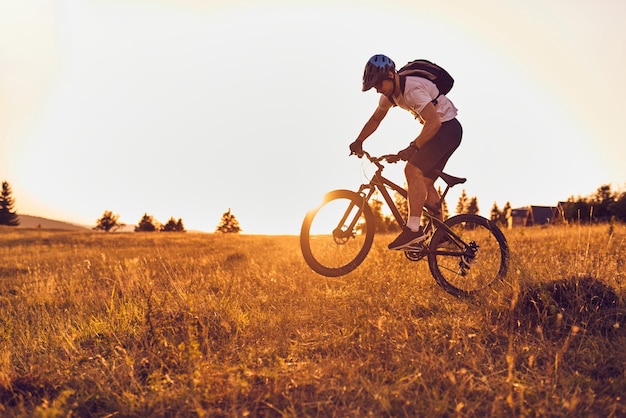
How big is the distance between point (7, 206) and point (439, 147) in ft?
350

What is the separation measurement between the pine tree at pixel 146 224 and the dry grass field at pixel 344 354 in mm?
86356

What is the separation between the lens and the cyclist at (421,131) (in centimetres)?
570

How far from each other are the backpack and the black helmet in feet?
0.81

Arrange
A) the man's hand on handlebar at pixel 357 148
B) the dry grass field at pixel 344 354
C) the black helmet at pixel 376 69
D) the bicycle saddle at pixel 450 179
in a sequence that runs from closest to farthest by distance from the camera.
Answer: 1. the dry grass field at pixel 344 354
2. the black helmet at pixel 376 69
3. the bicycle saddle at pixel 450 179
4. the man's hand on handlebar at pixel 357 148

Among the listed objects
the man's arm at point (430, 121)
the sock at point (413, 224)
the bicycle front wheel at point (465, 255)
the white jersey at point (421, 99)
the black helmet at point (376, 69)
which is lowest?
the bicycle front wheel at point (465, 255)

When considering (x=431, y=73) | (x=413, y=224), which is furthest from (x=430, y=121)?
(x=413, y=224)

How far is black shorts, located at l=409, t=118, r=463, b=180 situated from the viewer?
5953mm

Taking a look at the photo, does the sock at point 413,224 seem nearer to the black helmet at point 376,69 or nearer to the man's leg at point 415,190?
the man's leg at point 415,190

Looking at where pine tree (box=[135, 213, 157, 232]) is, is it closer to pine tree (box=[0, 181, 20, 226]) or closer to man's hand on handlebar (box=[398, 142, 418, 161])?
pine tree (box=[0, 181, 20, 226])

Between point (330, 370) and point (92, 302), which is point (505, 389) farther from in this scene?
point (92, 302)

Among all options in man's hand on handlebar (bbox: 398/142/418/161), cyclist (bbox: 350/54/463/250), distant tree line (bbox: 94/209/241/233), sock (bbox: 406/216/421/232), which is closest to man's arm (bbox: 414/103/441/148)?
cyclist (bbox: 350/54/463/250)

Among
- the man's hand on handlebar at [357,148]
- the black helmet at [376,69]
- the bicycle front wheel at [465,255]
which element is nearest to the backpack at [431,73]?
the black helmet at [376,69]

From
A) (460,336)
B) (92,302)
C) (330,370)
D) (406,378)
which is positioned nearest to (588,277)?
(460,336)

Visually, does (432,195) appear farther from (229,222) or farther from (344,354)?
(229,222)
